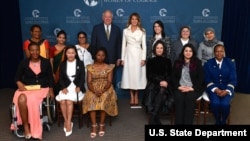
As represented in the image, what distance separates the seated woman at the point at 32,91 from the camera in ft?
13.4

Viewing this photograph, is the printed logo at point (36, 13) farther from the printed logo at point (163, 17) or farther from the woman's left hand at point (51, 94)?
the printed logo at point (163, 17)

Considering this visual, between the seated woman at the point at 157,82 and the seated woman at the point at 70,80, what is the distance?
3.14ft

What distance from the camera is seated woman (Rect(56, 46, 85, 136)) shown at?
4344mm

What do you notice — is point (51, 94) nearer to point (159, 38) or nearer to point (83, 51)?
point (83, 51)

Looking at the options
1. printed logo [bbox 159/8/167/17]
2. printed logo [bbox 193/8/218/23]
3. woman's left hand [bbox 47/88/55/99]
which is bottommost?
woman's left hand [bbox 47/88/55/99]

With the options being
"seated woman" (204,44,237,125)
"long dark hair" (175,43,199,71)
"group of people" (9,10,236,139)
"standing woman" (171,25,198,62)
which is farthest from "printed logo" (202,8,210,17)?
"long dark hair" (175,43,199,71)

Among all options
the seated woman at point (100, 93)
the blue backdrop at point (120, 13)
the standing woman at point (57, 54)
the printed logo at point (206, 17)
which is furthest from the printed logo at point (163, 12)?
the standing woman at point (57, 54)

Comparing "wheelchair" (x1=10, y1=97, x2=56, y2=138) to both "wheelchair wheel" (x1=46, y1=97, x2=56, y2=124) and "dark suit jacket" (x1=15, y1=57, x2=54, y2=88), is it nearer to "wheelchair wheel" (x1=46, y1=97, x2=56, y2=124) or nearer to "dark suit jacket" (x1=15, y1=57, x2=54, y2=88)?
"wheelchair wheel" (x1=46, y1=97, x2=56, y2=124)

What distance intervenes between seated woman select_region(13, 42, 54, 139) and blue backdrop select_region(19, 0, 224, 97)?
1421 millimetres

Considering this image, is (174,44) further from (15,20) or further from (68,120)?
(15,20)

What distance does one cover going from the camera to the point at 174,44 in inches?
Answer: 197

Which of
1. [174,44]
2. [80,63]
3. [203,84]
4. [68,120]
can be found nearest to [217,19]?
[174,44]

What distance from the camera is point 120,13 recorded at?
558cm

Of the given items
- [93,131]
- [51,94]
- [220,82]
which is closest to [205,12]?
[220,82]
